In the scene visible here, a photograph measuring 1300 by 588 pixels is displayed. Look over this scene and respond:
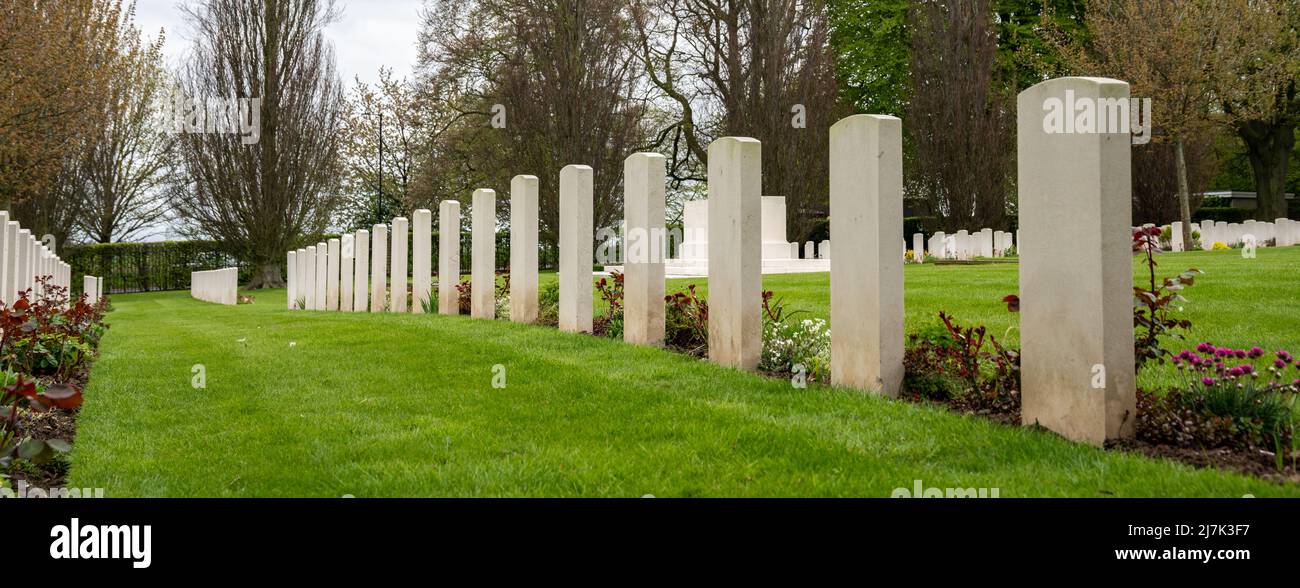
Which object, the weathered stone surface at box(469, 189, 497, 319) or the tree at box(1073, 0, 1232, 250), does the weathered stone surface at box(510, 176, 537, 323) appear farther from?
the tree at box(1073, 0, 1232, 250)

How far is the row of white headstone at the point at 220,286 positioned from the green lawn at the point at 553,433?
1628 cm

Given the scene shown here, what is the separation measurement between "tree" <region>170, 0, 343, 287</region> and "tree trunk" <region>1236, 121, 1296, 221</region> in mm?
30612

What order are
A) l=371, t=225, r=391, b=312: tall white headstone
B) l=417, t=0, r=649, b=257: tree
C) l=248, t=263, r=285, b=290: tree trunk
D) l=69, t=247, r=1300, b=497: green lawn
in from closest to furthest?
l=69, t=247, r=1300, b=497: green lawn, l=371, t=225, r=391, b=312: tall white headstone, l=417, t=0, r=649, b=257: tree, l=248, t=263, r=285, b=290: tree trunk

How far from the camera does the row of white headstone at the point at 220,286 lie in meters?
23.0

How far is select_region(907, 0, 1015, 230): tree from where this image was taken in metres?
26.4

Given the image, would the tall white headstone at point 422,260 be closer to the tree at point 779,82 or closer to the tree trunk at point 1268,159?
the tree at point 779,82

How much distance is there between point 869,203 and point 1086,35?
3136 centimetres

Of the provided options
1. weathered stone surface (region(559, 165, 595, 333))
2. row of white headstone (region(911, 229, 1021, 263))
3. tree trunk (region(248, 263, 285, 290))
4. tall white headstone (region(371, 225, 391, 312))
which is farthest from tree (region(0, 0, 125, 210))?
row of white headstone (region(911, 229, 1021, 263))

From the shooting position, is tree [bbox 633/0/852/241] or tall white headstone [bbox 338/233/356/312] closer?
tall white headstone [bbox 338/233/356/312]

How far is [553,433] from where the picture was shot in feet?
14.2

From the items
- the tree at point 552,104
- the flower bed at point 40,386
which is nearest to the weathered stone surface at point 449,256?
the flower bed at point 40,386

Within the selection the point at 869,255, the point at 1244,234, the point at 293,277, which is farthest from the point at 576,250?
the point at 1244,234

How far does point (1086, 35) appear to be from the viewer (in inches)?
1258
